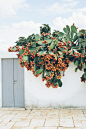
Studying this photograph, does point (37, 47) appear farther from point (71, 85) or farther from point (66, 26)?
point (71, 85)

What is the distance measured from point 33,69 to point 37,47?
81 cm

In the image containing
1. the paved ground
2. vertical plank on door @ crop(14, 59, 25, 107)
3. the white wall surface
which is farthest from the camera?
vertical plank on door @ crop(14, 59, 25, 107)

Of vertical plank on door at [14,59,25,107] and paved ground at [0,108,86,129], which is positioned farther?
vertical plank on door at [14,59,25,107]

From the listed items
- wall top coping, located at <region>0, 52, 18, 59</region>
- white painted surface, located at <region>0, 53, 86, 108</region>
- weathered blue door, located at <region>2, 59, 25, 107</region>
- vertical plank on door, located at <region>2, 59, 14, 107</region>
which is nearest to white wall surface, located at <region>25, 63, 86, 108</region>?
white painted surface, located at <region>0, 53, 86, 108</region>

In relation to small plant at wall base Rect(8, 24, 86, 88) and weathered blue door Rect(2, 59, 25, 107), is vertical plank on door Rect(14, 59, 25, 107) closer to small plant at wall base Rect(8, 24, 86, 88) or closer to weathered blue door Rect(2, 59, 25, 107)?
weathered blue door Rect(2, 59, 25, 107)

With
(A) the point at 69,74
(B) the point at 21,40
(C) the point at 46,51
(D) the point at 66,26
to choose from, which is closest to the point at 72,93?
(A) the point at 69,74

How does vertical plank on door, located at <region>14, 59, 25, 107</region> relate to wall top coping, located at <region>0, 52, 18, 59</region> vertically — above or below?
below

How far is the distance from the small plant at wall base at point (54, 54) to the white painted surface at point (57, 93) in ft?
0.89

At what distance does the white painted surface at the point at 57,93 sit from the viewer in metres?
6.96

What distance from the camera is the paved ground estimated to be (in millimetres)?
5172

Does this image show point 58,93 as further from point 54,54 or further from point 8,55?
point 8,55

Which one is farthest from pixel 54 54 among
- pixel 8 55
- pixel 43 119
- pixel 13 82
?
pixel 13 82

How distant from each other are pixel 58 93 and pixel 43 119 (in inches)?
60.0

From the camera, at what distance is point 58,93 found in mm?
7008
